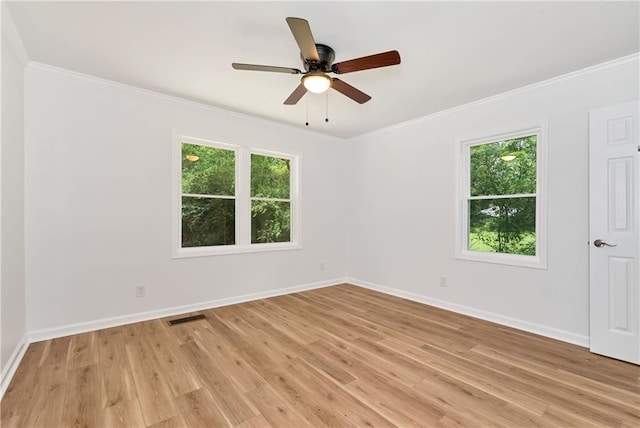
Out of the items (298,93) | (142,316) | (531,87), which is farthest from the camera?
(142,316)

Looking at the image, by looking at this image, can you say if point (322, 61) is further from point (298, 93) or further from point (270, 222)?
point (270, 222)

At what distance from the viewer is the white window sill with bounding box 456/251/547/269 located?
3116 mm

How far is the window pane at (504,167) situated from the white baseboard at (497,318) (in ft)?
4.72

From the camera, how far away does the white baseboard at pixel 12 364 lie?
2030 mm

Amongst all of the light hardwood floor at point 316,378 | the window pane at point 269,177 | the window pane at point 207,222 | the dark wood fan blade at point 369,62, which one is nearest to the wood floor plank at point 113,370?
the light hardwood floor at point 316,378

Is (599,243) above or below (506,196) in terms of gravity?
below

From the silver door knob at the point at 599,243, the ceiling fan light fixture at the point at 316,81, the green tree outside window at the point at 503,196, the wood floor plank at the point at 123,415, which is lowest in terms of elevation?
the wood floor plank at the point at 123,415

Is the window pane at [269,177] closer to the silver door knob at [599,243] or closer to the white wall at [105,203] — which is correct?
the white wall at [105,203]

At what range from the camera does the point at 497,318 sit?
3373 millimetres

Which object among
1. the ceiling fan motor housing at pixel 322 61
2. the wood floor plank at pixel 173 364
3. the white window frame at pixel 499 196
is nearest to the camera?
the wood floor plank at pixel 173 364

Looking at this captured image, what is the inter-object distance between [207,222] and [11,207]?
1.87 meters

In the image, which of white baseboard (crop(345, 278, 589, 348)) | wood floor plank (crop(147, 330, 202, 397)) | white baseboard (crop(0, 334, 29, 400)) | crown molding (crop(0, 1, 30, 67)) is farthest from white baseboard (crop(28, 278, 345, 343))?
crown molding (crop(0, 1, 30, 67))

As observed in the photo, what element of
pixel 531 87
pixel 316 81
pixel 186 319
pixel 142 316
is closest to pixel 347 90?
pixel 316 81

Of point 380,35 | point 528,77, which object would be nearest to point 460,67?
point 528,77
